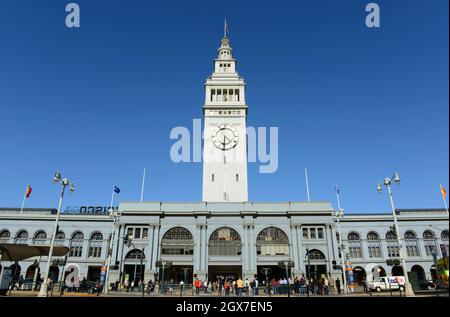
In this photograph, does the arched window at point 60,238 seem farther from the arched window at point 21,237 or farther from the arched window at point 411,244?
the arched window at point 411,244

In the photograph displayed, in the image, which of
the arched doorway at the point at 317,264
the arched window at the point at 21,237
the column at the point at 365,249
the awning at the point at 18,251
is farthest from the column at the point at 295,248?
the arched window at the point at 21,237

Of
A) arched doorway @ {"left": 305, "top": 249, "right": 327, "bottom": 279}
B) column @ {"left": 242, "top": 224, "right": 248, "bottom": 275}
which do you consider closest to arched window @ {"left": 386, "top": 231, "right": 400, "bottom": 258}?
arched doorway @ {"left": 305, "top": 249, "right": 327, "bottom": 279}

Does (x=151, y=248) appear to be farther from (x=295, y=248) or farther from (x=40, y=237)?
(x=295, y=248)

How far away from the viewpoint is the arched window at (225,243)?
188ft

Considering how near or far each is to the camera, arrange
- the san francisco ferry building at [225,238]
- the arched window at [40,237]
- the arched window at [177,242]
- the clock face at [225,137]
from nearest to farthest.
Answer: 1. the san francisco ferry building at [225,238]
2. the arched window at [177,242]
3. the arched window at [40,237]
4. the clock face at [225,137]

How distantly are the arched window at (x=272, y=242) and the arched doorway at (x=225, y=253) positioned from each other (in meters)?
3.77

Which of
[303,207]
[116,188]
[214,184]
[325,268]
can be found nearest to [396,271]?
[325,268]

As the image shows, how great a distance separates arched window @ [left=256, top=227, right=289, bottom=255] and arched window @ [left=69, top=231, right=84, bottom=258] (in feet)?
113

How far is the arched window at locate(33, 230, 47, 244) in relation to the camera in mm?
61434

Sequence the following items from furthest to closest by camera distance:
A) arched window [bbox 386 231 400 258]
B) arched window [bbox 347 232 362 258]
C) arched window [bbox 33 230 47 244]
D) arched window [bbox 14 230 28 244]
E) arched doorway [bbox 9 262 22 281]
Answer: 1. arched window [bbox 347 232 362 258]
2. arched window [bbox 386 231 400 258]
3. arched window [bbox 33 230 47 244]
4. arched window [bbox 14 230 28 244]
5. arched doorway [bbox 9 262 22 281]

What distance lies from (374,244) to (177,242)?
→ 126 ft

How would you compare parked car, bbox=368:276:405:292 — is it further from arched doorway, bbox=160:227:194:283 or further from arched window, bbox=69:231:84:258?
arched window, bbox=69:231:84:258
